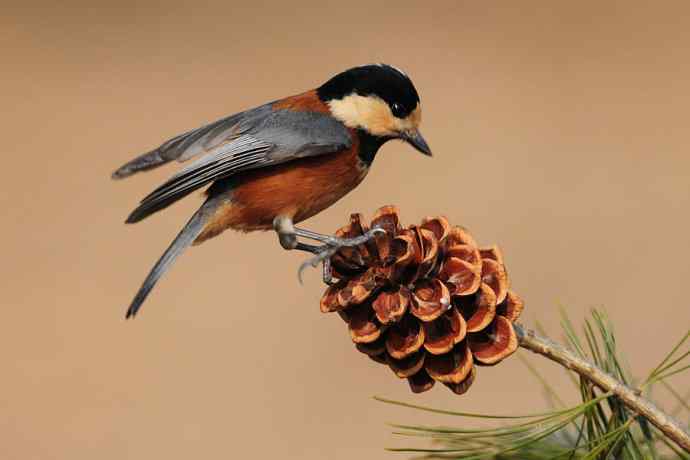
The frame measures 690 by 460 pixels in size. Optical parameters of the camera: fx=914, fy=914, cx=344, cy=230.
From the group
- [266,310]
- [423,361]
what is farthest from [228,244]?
[423,361]

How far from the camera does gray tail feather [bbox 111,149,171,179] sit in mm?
1596

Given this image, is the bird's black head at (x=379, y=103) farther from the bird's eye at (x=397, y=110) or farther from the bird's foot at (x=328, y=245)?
the bird's foot at (x=328, y=245)

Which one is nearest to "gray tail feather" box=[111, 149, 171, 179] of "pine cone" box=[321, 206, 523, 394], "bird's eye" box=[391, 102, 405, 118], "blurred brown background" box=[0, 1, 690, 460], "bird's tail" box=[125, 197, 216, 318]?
"bird's tail" box=[125, 197, 216, 318]

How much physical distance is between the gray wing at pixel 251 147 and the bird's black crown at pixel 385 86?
8 cm

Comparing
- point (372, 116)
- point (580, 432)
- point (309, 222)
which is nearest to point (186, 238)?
point (372, 116)

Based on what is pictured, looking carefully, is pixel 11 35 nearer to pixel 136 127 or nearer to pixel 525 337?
pixel 136 127

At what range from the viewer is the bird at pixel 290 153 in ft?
5.51

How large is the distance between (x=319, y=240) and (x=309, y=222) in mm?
1393

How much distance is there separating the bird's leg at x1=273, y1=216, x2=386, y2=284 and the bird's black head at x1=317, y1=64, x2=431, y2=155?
0.23 m

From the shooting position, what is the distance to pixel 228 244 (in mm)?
3225

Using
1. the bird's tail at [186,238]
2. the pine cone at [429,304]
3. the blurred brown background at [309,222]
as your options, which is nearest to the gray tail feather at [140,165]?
the bird's tail at [186,238]

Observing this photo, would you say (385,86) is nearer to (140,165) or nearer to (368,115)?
(368,115)

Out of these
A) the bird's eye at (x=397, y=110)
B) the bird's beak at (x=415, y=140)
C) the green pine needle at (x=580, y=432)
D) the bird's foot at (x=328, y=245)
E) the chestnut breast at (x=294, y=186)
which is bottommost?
the green pine needle at (x=580, y=432)

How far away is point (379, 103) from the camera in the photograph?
1.73 metres
